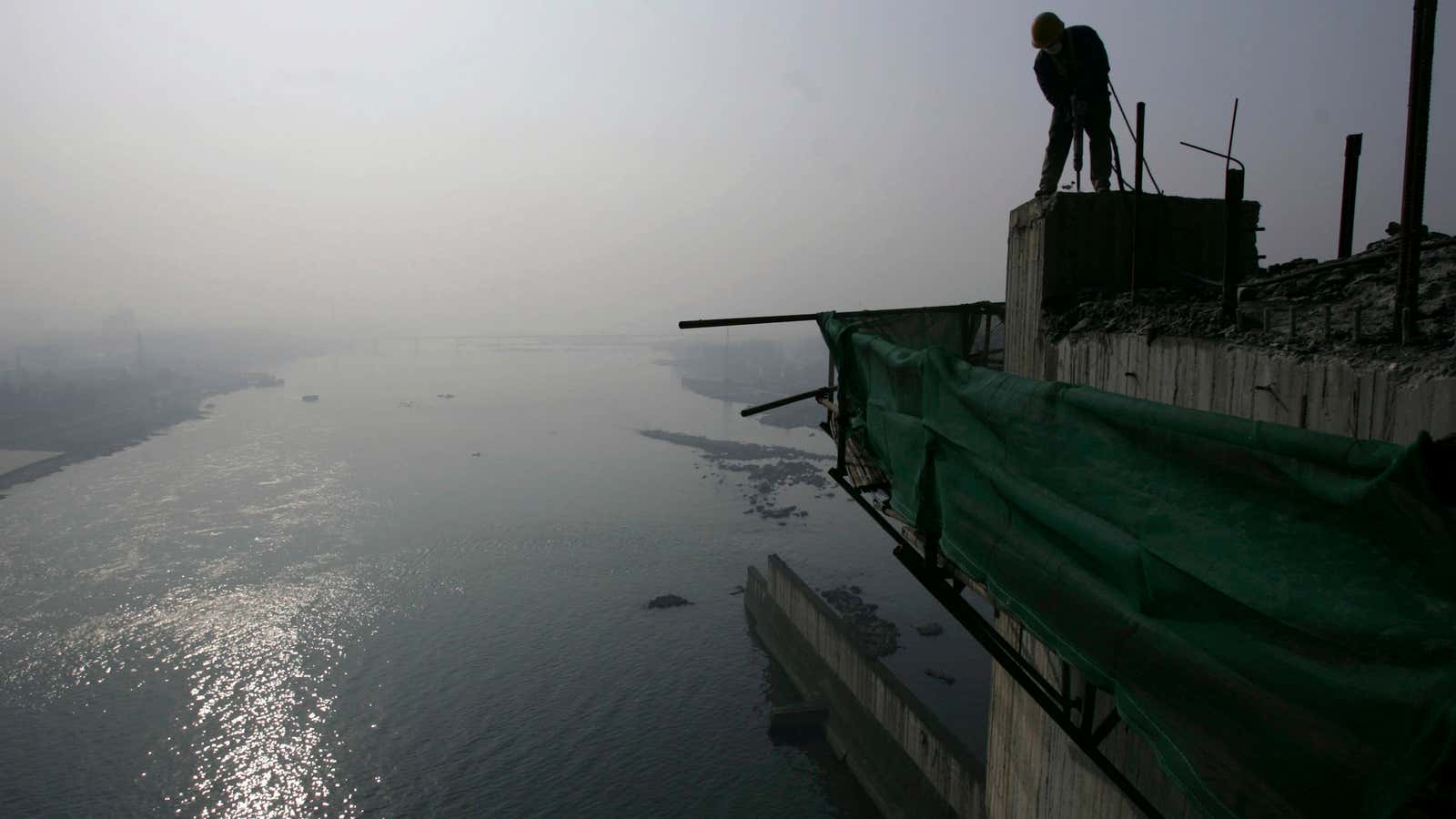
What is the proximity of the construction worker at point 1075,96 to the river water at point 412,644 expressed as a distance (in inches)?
749

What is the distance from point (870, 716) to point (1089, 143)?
1773 cm

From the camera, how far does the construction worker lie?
763cm

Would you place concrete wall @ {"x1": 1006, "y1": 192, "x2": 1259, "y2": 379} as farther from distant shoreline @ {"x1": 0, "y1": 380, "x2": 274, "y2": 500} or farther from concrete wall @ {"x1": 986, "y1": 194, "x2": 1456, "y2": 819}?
distant shoreline @ {"x1": 0, "y1": 380, "x2": 274, "y2": 500}

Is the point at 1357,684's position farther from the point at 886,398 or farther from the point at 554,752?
the point at 554,752

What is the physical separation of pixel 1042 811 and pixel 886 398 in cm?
311

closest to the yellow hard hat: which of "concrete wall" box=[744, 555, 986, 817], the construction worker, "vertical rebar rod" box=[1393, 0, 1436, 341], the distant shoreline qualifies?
the construction worker

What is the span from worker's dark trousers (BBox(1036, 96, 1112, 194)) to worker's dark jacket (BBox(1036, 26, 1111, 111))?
107mm

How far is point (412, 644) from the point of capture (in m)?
30.8

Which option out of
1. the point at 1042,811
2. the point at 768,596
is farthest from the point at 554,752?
the point at 1042,811

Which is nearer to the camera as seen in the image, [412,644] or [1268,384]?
[1268,384]

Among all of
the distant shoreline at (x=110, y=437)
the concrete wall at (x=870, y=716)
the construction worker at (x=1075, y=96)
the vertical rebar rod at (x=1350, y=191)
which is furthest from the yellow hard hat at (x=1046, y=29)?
the distant shoreline at (x=110, y=437)

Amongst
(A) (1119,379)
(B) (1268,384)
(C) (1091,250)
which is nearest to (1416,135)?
(B) (1268,384)

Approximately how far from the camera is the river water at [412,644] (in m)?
22.8

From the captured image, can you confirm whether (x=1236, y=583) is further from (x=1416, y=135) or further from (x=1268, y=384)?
(x=1416, y=135)
